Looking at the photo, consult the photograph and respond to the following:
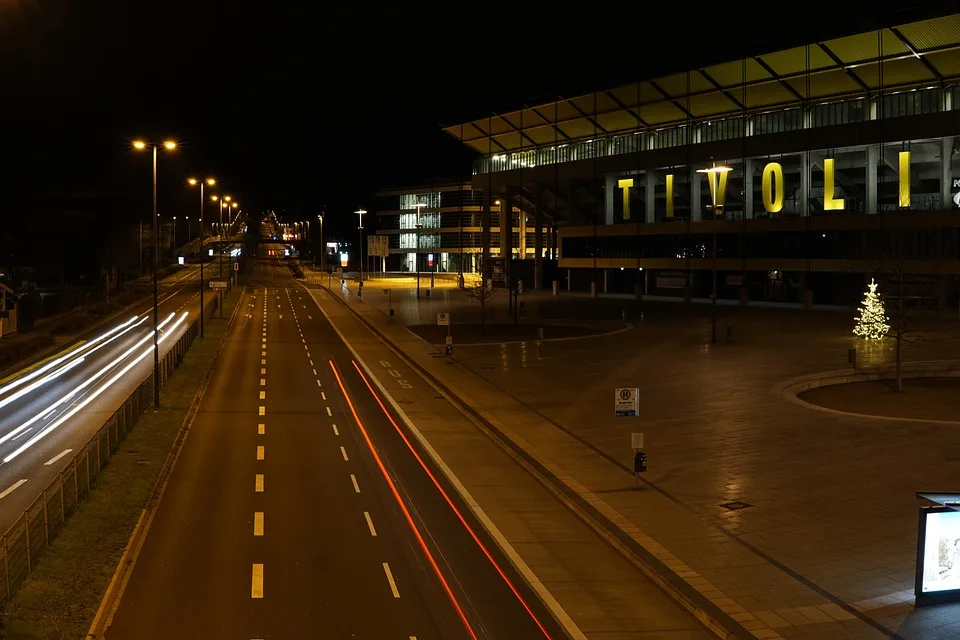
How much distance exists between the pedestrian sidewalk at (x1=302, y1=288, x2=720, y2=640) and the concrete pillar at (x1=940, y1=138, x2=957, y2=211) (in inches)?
1845

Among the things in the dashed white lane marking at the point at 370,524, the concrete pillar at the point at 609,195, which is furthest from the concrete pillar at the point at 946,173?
the dashed white lane marking at the point at 370,524

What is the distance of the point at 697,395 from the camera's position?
31.0 m

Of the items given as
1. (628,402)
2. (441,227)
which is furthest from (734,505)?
(441,227)

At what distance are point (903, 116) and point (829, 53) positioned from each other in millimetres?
6966

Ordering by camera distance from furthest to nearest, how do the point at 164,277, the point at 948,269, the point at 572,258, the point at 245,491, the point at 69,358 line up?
the point at 164,277 → the point at 572,258 → the point at 948,269 → the point at 69,358 → the point at 245,491

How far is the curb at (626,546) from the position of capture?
1208 cm

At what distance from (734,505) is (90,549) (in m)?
11.6

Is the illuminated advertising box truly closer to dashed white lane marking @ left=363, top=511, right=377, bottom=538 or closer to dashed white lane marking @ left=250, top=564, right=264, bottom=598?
dashed white lane marking @ left=363, top=511, right=377, bottom=538

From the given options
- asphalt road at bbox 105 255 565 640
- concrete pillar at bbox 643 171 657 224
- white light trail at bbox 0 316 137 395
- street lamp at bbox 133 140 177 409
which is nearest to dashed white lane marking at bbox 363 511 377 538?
asphalt road at bbox 105 255 565 640

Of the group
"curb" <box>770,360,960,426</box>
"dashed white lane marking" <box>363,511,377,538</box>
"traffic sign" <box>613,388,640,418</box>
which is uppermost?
"traffic sign" <box>613,388,640,418</box>

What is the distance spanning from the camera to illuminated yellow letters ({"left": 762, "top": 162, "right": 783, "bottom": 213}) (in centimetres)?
7106

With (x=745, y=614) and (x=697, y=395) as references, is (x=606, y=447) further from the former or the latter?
(x=745, y=614)

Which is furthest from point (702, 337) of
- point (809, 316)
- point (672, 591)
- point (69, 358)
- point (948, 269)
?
point (672, 591)

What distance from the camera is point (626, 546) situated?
15414mm
